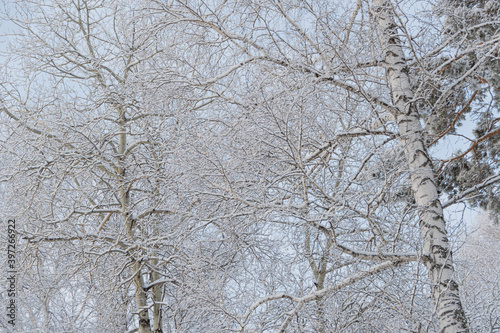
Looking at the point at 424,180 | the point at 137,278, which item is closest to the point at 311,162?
the point at 424,180

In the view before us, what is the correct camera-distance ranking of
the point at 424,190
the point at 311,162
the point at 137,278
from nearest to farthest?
1. the point at 424,190
2. the point at 311,162
3. the point at 137,278

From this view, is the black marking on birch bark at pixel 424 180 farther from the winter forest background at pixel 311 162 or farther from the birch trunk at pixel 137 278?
the birch trunk at pixel 137 278

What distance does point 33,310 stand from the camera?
12.7 m

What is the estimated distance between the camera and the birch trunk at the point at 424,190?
3.82 m

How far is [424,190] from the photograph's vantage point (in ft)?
14.2


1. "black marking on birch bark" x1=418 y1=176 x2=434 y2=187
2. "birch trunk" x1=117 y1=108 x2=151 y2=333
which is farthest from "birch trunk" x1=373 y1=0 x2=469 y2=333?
"birch trunk" x1=117 y1=108 x2=151 y2=333

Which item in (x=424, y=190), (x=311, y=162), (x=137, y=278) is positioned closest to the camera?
(x=424, y=190)

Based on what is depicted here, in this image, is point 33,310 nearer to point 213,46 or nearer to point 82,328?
point 82,328

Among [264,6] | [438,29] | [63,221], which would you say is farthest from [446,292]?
[63,221]

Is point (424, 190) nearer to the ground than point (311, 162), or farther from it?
nearer to the ground

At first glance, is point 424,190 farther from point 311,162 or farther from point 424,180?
point 311,162

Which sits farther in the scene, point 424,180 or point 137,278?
point 137,278

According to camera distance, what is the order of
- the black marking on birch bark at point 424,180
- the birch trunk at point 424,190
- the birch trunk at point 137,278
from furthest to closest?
→ 1. the birch trunk at point 137,278
2. the black marking on birch bark at point 424,180
3. the birch trunk at point 424,190

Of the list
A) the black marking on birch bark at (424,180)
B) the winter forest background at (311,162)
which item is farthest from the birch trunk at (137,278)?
the black marking on birch bark at (424,180)
